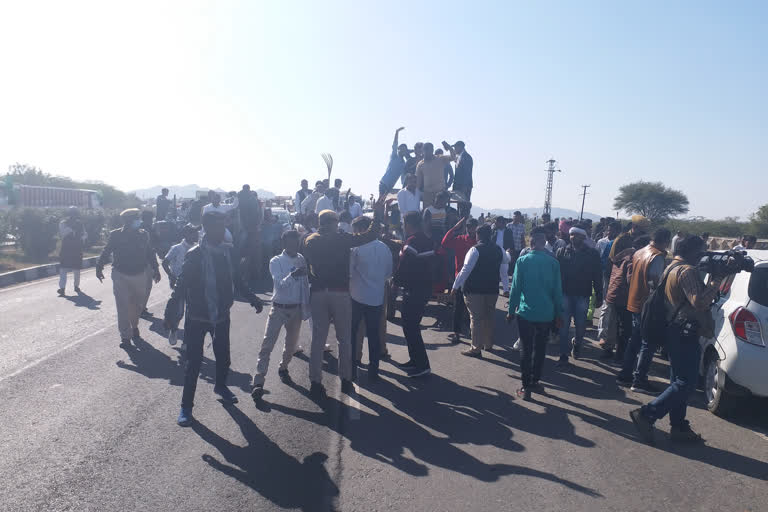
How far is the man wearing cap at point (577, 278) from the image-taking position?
795 centimetres

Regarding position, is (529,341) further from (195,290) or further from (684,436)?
(195,290)

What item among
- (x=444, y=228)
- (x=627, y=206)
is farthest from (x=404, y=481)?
(x=627, y=206)

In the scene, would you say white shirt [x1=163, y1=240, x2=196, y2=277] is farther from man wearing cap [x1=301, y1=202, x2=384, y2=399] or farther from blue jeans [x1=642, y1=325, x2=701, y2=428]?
blue jeans [x1=642, y1=325, x2=701, y2=428]

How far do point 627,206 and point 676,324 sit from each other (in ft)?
238

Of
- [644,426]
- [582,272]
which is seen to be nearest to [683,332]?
[644,426]

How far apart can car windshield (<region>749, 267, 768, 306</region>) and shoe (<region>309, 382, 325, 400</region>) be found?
4.44 meters

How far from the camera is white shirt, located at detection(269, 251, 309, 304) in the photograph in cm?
648

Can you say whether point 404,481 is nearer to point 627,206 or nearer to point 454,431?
point 454,431

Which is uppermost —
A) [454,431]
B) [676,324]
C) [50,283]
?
[676,324]

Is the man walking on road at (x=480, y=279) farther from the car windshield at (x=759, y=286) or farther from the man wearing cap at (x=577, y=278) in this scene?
the car windshield at (x=759, y=286)

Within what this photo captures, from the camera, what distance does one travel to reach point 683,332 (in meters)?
5.13

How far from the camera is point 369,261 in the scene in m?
6.70

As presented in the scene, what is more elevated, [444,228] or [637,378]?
[444,228]

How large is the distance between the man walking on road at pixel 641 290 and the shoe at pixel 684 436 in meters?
1.33
